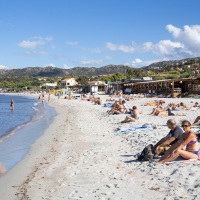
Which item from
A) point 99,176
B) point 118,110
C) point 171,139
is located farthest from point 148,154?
point 118,110

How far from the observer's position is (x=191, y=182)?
5.82m

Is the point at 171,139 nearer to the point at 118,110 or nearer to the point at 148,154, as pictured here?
the point at 148,154

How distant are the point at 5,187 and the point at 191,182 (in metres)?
3.74

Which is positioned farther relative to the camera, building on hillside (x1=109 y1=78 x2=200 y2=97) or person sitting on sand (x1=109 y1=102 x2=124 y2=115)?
building on hillside (x1=109 y1=78 x2=200 y2=97)

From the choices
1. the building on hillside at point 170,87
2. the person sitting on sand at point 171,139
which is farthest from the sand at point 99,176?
the building on hillside at point 170,87

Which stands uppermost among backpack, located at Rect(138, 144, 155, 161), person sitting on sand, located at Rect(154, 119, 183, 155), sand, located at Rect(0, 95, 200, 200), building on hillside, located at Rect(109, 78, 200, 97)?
building on hillside, located at Rect(109, 78, 200, 97)

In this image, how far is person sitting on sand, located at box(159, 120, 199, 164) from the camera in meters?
7.17

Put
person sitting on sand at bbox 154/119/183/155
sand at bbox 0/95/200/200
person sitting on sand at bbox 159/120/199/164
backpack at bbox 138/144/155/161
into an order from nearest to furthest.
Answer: sand at bbox 0/95/200/200, person sitting on sand at bbox 159/120/199/164, backpack at bbox 138/144/155/161, person sitting on sand at bbox 154/119/183/155

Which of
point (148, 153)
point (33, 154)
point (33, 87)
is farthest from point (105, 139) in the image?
point (33, 87)

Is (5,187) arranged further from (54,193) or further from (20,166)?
(20,166)

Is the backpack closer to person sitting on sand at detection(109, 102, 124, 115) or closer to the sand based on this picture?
the sand

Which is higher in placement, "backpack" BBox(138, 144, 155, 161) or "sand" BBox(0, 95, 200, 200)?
"backpack" BBox(138, 144, 155, 161)

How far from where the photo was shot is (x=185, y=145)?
23.6 ft

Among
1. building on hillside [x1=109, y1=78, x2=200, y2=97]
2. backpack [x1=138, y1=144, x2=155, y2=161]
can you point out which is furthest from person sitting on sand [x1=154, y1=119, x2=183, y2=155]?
building on hillside [x1=109, y1=78, x2=200, y2=97]
